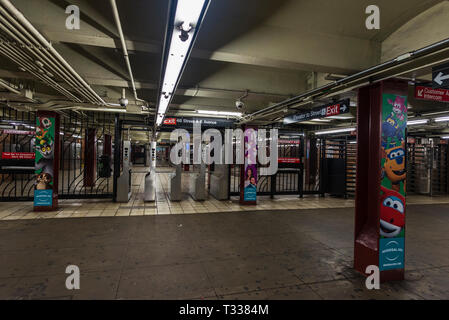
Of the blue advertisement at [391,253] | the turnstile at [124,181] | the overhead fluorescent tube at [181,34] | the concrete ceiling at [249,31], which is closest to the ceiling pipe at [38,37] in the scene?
the concrete ceiling at [249,31]

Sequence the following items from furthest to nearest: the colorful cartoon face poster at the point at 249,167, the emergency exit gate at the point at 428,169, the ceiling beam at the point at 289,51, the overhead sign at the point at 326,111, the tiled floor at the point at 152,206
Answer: the emergency exit gate at the point at 428,169 → the colorful cartoon face poster at the point at 249,167 → the tiled floor at the point at 152,206 → the overhead sign at the point at 326,111 → the ceiling beam at the point at 289,51

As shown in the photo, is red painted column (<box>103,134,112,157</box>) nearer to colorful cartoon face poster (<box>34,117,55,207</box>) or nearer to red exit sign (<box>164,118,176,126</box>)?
colorful cartoon face poster (<box>34,117,55,207</box>)

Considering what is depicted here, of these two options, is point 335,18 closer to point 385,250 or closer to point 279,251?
point 385,250

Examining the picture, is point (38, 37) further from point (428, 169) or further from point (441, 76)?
point (428, 169)

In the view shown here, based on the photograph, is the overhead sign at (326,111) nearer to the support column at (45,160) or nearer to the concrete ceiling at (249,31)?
the concrete ceiling at (249,31)

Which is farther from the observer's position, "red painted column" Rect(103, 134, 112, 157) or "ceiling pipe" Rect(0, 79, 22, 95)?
"red painted column" Rect(103, 134, 112, 157)

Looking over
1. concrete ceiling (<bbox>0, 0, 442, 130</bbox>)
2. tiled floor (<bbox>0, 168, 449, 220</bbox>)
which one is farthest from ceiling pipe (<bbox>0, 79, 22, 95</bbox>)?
tiled floor (<bbox>0, 168, 449, 220</bbox>)

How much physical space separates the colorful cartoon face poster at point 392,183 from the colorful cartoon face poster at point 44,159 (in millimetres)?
7076

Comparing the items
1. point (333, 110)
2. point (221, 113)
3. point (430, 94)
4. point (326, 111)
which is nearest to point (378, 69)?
point (430, 94)

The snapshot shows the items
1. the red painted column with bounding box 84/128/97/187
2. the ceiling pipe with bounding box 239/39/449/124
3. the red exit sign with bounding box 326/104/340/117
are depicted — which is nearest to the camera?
the ceiling pipe with bounding box 239/39/449/124

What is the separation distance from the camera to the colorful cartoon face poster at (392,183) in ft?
9.91

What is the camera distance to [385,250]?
3.02 metres

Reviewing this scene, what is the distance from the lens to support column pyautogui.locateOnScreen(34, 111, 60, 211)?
5984 millimetres

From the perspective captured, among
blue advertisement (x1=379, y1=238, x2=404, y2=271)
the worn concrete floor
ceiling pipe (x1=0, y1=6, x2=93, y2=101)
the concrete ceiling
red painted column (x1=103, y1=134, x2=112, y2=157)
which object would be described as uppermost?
the concrete ceiling
